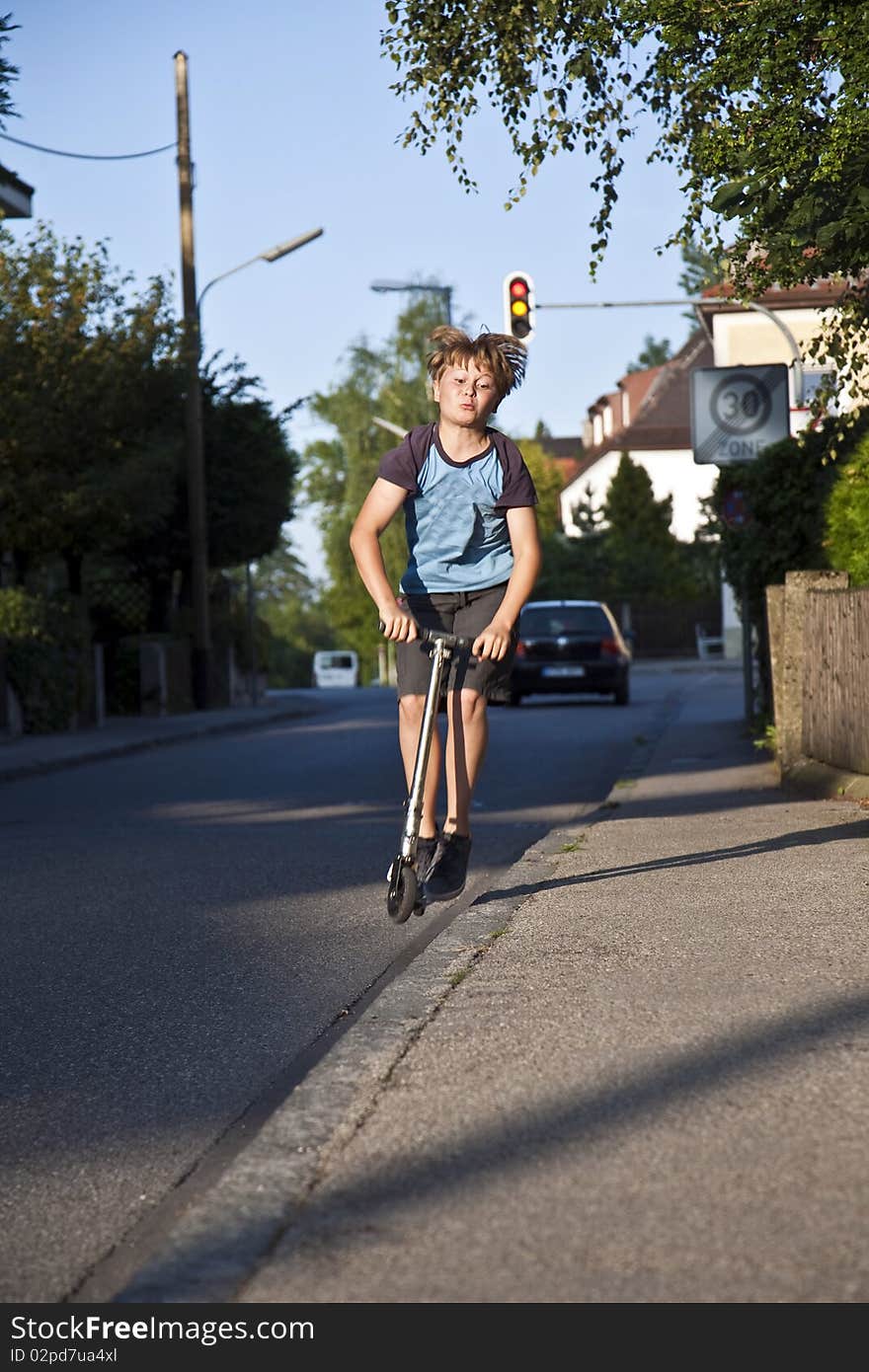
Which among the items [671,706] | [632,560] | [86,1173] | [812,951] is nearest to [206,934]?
[812,951]

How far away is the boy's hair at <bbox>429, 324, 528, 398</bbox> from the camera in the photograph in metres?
6.74

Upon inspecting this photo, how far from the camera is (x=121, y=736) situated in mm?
24938

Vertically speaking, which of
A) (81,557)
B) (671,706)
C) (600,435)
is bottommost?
(671,706)

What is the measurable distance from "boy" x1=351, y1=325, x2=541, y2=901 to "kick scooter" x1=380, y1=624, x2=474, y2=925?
8 cm

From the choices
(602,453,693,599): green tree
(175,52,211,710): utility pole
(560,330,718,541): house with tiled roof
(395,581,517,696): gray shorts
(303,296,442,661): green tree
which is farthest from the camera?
(560,330,718,541): house with tiled roof

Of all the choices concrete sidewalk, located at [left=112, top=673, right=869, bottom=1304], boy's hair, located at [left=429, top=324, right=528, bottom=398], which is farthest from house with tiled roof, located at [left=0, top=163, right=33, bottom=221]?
concrete sidewalk, located at [left=112, top=673, right=869, bottom=1304]

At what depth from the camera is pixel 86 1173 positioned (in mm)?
4207

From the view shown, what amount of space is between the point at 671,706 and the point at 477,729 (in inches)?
861

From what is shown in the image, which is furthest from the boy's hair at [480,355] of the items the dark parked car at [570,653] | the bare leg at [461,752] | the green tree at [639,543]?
the green tree at [639,543]

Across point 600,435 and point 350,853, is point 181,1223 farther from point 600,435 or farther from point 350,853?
point 600,435

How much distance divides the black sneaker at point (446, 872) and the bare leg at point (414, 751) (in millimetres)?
68

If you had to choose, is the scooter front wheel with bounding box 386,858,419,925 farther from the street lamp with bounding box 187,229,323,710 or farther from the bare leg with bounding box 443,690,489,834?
the street lamp with bounding box 187,229,323,710

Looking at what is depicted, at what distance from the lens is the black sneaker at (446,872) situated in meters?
6.90

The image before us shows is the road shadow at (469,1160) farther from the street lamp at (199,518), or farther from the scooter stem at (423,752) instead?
the street lamp at (199,518)
